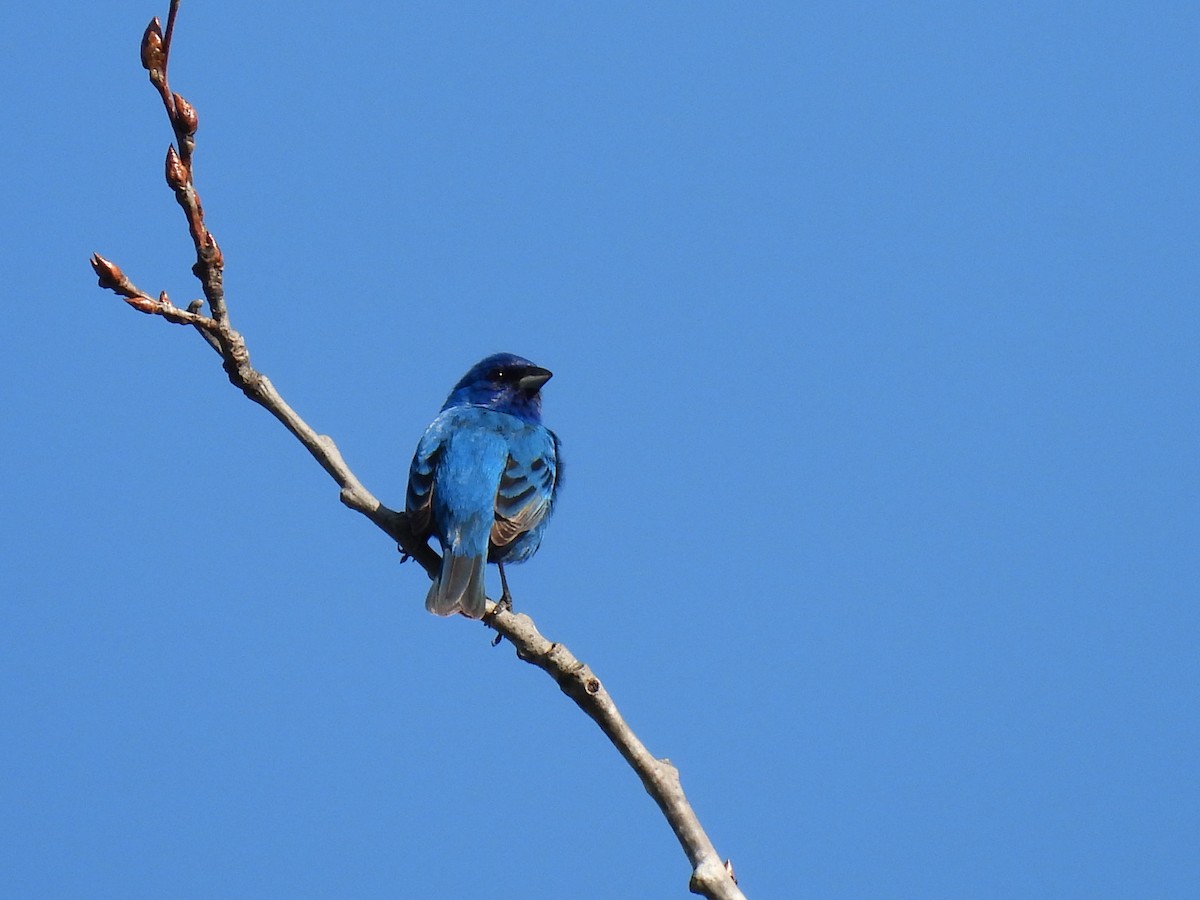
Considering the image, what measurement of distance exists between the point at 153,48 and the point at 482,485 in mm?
3683

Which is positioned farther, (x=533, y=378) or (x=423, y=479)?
(x=533, y=378)

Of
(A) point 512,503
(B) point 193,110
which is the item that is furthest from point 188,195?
(A) point 512,503

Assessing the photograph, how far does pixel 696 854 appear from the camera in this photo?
418 centimetres

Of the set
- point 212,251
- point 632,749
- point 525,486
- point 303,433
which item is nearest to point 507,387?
point 525,486

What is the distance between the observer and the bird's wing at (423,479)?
24.1 feet

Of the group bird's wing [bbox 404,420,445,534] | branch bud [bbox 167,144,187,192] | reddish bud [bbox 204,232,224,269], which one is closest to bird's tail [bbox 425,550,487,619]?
bird's wing [bbox 404,420,445,534]

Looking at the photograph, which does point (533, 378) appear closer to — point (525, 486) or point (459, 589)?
point (525, 486)

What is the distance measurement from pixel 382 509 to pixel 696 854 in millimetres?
2284

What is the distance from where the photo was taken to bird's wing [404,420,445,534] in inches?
289

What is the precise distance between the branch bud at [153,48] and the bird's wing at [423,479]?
330 centimetres

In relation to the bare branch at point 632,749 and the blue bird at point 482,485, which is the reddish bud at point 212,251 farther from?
the blue bird at point 482,485

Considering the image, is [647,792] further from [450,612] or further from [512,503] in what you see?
[512,503]

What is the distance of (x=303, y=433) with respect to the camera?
17.5 ft

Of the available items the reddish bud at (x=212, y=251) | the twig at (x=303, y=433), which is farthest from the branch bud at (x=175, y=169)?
the reddish bud at (x=212, y=251)
